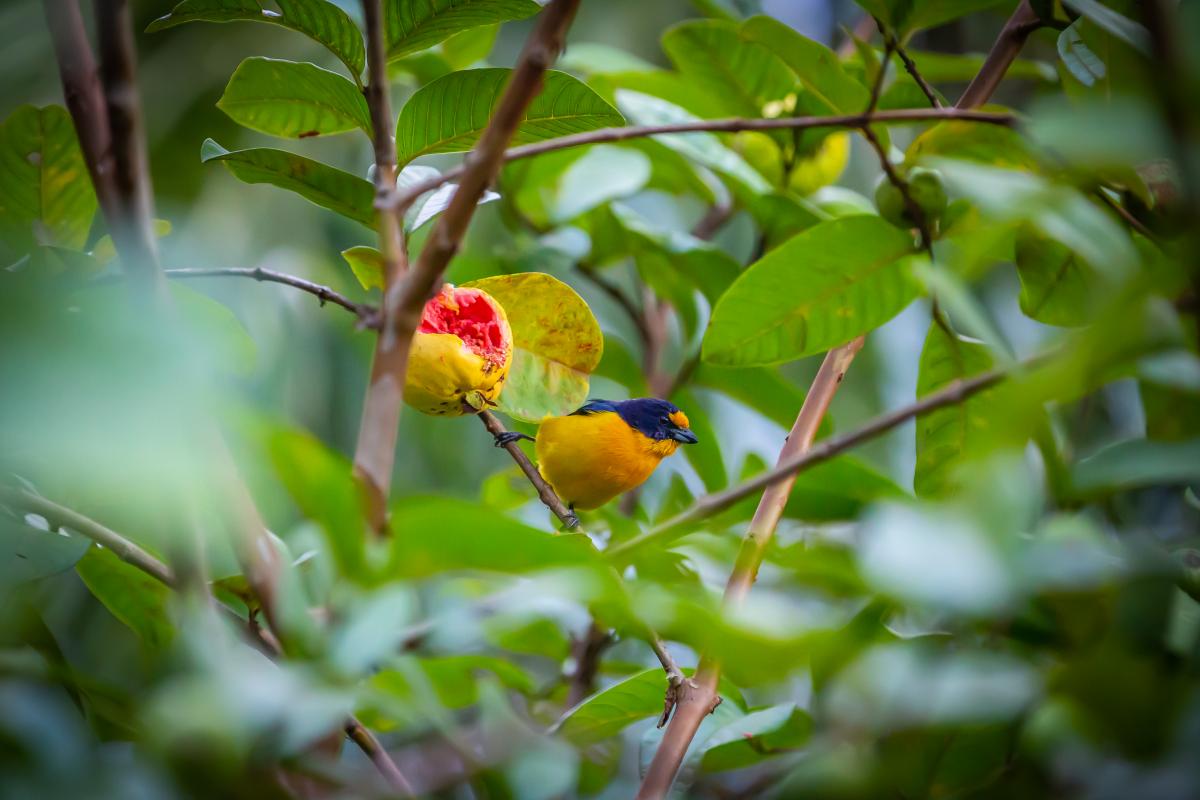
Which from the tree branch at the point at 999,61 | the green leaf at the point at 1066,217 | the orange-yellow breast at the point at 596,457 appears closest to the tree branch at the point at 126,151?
the green leaf at the point at 1066,217

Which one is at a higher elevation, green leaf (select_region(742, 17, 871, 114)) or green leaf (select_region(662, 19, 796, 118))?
green leaf (select_region(742, 17, 871, 114))

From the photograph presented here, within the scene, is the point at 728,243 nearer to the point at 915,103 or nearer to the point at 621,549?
the point at 915,103

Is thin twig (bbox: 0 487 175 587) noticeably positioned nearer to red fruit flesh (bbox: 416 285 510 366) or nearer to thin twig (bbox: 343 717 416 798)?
thin twig (bbox: 343 717 416 798)

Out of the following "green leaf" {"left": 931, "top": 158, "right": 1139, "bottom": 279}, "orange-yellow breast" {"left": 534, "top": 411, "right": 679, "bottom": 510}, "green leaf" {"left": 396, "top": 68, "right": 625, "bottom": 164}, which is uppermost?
"green leaf" {"left": 931, "top": 158, "right": 1139, "bottom": 279}

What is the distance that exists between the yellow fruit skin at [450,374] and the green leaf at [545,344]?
0.07 feet

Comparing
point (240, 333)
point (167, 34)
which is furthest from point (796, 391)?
point (167, 34)

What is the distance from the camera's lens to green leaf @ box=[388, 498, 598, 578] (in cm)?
37

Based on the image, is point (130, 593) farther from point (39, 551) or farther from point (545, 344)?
point (545, 344)

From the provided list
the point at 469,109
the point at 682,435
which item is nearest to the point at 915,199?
the point at 469,109

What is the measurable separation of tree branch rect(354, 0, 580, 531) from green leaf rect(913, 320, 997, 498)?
45 cm

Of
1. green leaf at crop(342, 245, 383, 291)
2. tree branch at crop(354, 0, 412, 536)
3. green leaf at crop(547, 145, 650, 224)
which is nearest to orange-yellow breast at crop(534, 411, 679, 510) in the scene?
Answer: green leaf at crop(547, 145, 650, 224)

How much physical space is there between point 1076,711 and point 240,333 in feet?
2.17

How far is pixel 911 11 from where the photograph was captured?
2.55ft

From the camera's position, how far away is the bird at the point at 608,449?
1634 millimetres
